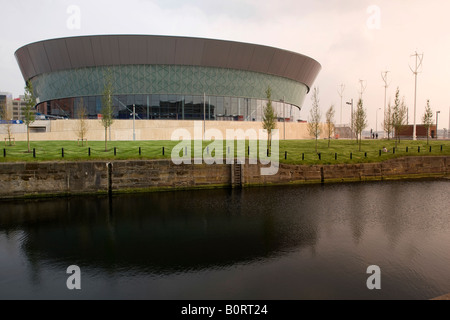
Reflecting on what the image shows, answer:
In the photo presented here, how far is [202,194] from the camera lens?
2144cm

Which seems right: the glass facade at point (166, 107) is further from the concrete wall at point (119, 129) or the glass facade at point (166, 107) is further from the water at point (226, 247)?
the water at point (226, 247)

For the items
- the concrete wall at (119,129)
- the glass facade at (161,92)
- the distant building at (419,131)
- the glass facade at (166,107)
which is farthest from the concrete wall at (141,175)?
the distant building at (419,131)

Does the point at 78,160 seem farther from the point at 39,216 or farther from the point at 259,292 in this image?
the point at 259,292

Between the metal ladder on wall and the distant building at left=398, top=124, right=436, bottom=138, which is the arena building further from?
the metal ladder on wall

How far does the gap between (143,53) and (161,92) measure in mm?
7366

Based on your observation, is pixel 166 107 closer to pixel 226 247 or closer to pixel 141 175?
pixel 141 175

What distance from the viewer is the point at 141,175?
2222 centimetres

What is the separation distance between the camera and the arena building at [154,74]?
53.4 meters

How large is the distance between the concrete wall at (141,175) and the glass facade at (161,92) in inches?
1243

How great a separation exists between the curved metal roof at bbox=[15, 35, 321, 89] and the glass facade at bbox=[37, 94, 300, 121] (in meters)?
6.22

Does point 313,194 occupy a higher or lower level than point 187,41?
lower

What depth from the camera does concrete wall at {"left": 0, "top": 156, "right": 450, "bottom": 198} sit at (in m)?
19.9
